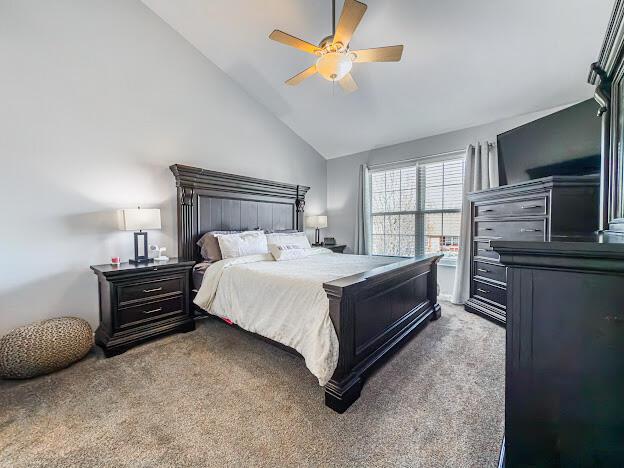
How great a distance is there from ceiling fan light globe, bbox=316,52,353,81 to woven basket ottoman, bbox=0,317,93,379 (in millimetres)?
3026

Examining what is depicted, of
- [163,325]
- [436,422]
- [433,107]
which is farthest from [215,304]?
[433,107]

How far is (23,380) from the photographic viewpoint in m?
2.05

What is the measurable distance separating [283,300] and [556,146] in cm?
303

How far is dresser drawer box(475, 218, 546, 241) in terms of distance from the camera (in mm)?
2712

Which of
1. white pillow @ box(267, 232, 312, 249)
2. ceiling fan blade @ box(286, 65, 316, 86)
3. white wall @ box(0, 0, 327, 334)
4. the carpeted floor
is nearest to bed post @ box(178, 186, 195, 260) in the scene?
white wall @ box(0, 0, 327, 334)

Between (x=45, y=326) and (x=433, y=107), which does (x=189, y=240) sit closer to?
(x=45, y=326)

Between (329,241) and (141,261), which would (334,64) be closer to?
(141,261)

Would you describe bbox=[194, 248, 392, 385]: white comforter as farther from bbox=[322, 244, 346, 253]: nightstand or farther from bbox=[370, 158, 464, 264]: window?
bbox=[370, 158, 464, 264]: window

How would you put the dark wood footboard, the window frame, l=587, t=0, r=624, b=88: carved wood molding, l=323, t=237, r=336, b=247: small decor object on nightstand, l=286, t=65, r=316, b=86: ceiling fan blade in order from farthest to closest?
l=323, t=237, r=336, b=247: small decor object on nightstand < the window frame < l=286, t=65, r=316, b=86: ceiling fan blade < the dark wood footboard < l=587, t=0, r=624, b=88: carved wood molding

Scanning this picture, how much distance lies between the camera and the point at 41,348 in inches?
81.4

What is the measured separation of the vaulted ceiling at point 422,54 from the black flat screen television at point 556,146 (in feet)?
1.77

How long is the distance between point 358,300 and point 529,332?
1150mm

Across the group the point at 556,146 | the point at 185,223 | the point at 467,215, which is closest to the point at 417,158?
the point at 467,215

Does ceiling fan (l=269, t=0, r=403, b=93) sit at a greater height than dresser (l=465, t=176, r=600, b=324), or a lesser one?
greater
